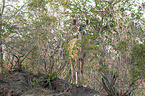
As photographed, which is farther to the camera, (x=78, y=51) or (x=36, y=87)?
(x=78, y=51)

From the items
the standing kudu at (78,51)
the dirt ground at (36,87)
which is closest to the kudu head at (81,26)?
the standing kudu at (78,51)

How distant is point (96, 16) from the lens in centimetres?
863

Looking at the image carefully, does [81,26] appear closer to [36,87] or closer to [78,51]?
[78,51]

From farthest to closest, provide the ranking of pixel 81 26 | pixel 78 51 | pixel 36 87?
pixel 78 51
pixel 81 26
pixel 36 87

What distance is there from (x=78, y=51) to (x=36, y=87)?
2756mm

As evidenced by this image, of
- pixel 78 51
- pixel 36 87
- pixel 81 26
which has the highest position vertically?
pixel 81 26

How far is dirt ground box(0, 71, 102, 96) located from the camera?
702 cm

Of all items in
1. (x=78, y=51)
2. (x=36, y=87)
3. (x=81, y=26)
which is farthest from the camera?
(x=78, y=51)

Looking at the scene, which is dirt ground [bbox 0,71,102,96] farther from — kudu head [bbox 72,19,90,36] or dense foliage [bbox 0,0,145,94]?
kudu head [bbox 72,19,90,36]

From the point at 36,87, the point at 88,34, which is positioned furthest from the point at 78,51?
the point at 36,87

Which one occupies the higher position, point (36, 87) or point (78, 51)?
point (78, 51)

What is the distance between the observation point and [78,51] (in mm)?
8398

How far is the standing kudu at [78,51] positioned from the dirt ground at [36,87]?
95 cm

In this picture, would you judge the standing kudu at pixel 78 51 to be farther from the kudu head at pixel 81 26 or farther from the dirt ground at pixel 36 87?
the dirt ground at pixel 36 87
